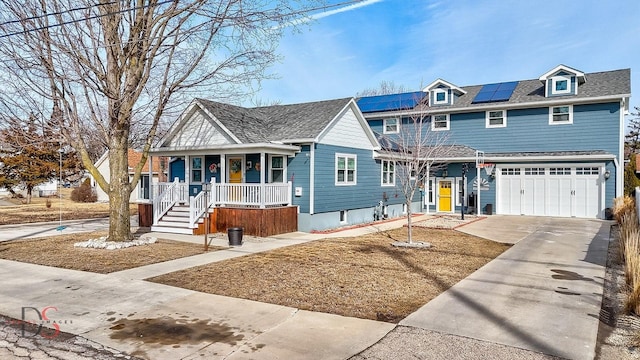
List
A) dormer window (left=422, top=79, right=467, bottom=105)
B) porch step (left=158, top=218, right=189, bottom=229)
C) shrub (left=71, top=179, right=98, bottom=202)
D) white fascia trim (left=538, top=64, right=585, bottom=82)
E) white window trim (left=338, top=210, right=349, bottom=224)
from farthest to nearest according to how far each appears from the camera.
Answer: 1. shrub (left=71, top=179, right=98, bottom=202)
2. dormer window (left=422, top=79, right=467, bottom=105)
3. white fascia trim (left=538, top=64, right=585, bottom=82)
4. white window trim (left=338, top=210, right=349, bottom=224)
5. porch step (left=158, top=218, right=189, bottom=229)

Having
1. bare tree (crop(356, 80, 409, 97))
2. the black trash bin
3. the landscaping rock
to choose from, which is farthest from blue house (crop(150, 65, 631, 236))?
bare tree (crop(356, 80, 409, 97))

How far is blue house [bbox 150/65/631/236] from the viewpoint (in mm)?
15711

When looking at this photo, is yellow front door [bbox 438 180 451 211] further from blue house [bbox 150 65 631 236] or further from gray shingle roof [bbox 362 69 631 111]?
gray shingle roof [bbox 362 69 631 111]

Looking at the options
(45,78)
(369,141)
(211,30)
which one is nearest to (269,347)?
(211,30)

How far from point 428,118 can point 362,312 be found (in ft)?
67.9

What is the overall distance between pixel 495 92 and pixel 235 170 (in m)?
15.8

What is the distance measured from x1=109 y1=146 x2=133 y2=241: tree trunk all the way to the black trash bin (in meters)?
3.09

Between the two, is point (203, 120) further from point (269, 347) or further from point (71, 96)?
point (269, 347)

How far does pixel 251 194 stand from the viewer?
15.1 metres

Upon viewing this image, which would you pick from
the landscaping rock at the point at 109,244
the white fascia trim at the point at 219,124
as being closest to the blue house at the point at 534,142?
the white fascia trim at the point at 219,124

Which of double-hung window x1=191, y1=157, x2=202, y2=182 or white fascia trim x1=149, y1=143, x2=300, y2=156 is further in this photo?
double-hung window x1=191, y1=157, x2=202, y2=182

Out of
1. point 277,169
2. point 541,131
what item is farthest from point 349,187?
point 541,131

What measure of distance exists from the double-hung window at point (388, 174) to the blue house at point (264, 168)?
2.39 meters

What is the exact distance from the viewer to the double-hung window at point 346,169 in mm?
17578
